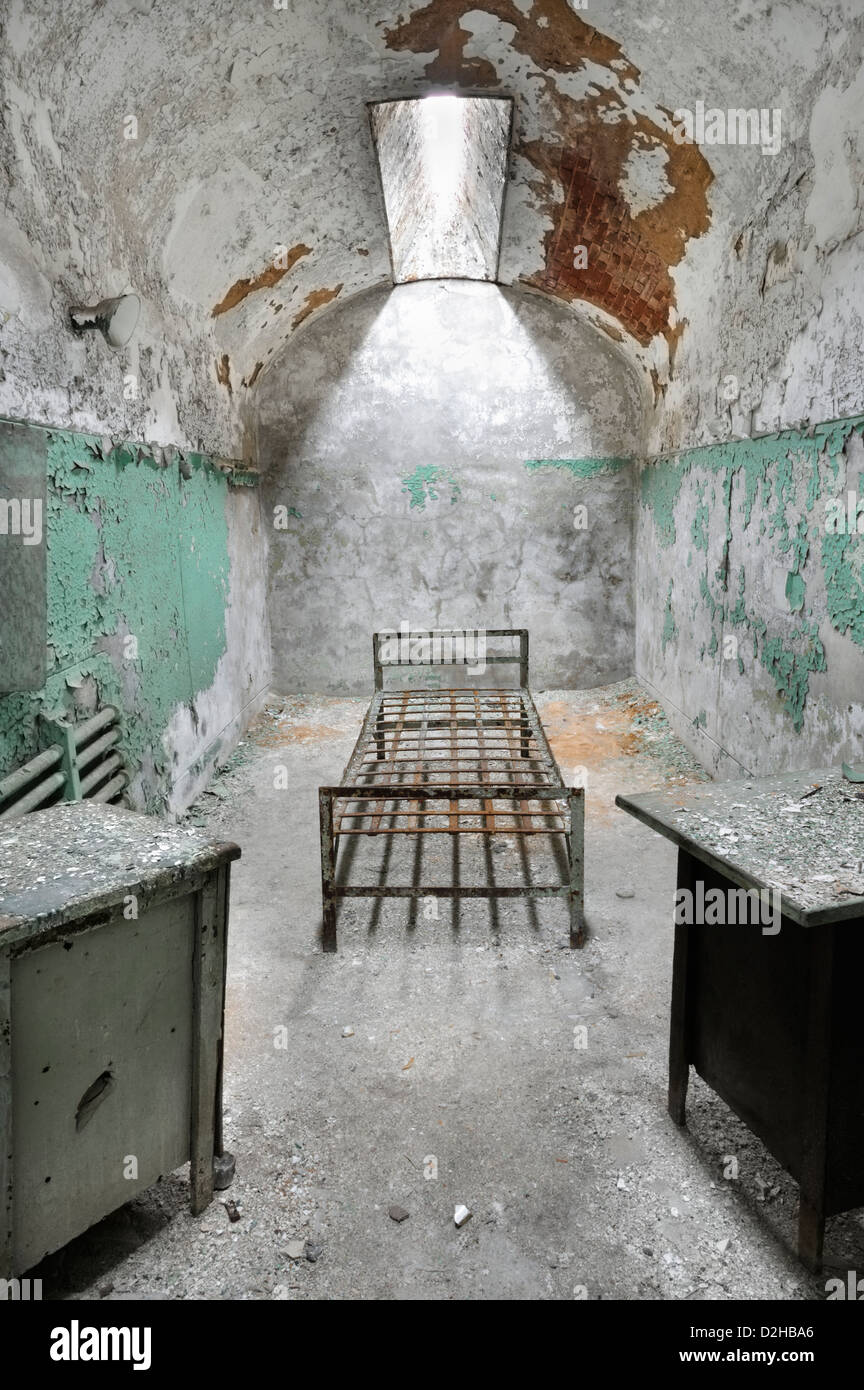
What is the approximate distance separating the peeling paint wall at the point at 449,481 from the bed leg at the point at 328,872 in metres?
4.13

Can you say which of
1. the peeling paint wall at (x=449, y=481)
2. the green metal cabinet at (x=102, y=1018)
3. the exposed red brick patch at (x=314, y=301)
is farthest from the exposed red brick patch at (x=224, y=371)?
the green metal cabinet at (x=102, y=1018)

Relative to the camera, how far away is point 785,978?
6.31ft

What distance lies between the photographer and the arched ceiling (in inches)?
119

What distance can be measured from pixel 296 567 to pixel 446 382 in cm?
200

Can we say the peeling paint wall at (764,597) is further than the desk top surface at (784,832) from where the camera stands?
Yes

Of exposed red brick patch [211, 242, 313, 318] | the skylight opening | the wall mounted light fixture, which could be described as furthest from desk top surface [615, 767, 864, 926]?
exposed red brick patch [211, 242, 313, 318]

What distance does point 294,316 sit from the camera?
255 inches

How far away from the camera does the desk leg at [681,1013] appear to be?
225 centimetres

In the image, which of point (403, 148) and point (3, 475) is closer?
point (3, 475)

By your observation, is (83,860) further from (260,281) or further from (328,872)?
(260,281)

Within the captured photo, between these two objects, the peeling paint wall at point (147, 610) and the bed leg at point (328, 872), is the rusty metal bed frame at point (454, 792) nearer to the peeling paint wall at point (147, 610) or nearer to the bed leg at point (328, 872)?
the bed leg at point (328, 872)
